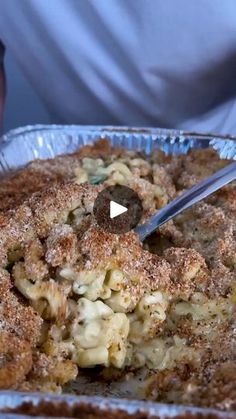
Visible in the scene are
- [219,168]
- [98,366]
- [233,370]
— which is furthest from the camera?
[219,168]

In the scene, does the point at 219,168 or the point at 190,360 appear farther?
the point at 219,168

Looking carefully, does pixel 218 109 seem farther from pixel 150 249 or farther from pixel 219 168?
pixel 150 249

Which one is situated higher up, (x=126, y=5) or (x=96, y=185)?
(x=126, y=5)

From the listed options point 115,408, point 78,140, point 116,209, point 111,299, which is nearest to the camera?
point 115,408

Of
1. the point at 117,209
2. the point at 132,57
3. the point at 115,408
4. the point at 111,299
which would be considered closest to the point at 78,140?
the point at 132,57

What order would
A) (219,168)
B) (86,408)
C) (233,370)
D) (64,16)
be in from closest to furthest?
(86,408) < (233,370) < (219,168) < (64,16)

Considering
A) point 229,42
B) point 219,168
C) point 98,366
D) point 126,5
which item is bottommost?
point 98,366

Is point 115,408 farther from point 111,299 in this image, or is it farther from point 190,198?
point 190,198

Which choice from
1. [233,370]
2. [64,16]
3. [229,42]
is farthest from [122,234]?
[64,16]
